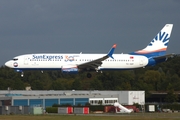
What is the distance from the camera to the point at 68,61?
10638 centimetres

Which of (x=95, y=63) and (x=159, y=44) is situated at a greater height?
(x=159, y=44)

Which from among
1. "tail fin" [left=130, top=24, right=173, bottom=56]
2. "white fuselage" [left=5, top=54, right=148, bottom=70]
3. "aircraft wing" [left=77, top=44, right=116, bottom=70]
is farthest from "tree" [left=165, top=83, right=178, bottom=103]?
"aircraft wing" [left=77, top=44, right=116, bottom=70]

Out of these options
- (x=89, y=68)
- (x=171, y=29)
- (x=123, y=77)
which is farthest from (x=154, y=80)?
(x=89, y=68)

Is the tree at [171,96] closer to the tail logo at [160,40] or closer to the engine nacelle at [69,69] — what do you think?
the tail logo at [160,40]

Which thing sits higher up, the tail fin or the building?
the tail fin

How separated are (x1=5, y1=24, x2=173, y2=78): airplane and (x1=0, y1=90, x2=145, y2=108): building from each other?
66.7 feet

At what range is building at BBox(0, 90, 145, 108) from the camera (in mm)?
126269

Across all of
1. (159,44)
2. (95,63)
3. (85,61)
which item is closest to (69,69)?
(85,61)

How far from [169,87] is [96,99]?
112 feet

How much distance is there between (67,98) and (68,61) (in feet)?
102

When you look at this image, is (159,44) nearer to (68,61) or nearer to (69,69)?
(68,61)

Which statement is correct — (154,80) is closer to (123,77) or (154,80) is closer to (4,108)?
(123,77)

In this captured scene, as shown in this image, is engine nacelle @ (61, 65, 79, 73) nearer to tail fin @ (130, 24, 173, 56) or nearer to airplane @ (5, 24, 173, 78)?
airplane @ (5, 24, 173, 78)

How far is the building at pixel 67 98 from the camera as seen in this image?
126269 mm
